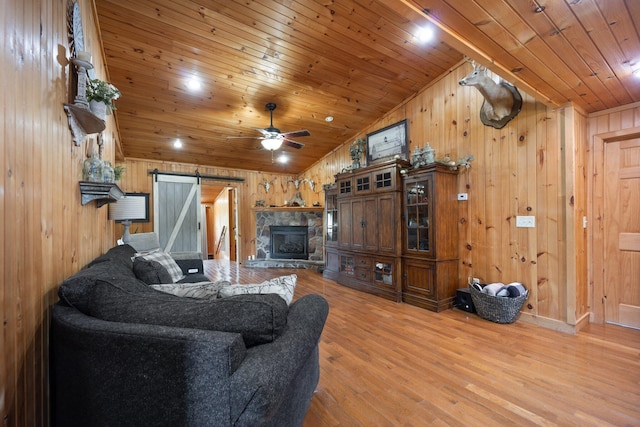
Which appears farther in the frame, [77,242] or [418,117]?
[418,117]

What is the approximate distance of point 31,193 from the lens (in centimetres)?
112

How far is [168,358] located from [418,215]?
137 inches

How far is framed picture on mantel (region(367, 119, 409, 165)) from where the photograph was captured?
4527mm

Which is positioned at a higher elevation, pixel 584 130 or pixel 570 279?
pixel 584 130

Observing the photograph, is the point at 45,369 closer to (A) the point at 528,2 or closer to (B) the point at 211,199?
(A) the point at 528,2

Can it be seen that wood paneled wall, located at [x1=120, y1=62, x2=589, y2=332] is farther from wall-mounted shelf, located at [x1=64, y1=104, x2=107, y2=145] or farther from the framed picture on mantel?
wall-mounted shelf, located at [x1=64, y1=104, x2=107, y2=145]

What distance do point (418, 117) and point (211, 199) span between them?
24.9ft

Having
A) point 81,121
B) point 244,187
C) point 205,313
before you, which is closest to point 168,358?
point 205,313

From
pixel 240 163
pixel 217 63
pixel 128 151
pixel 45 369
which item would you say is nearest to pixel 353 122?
pixel 217 63

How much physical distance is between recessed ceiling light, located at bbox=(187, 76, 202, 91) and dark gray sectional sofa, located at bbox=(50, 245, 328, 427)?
11.1 feet

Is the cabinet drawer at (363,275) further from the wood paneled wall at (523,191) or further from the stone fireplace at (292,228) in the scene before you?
the stone fireplace at (292,228)

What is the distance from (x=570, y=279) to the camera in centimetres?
283

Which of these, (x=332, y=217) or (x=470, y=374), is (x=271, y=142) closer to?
(x=332, y=217)

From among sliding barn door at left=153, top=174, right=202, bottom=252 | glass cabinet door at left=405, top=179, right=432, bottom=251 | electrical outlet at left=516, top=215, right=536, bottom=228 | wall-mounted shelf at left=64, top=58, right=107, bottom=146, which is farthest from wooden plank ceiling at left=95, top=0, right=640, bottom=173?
wall-mounted shelf at left=64, top=58, right=107, bottom=146
